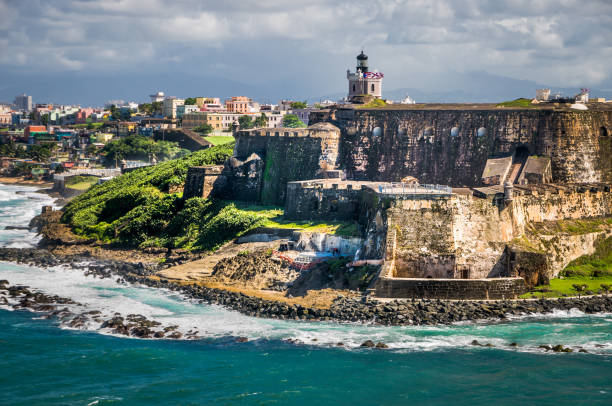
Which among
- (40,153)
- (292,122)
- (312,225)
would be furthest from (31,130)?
(312,225)

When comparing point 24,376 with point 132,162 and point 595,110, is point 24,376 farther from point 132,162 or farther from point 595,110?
point 132,162

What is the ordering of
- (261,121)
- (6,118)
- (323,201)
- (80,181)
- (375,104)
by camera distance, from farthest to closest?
(6,118)
(261,121)
(80,181)
(375,104)
(323,201)

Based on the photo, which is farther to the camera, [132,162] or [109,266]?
[132,162]

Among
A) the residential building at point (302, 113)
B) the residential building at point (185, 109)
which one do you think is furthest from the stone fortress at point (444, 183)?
the residential building at point (185, 109)

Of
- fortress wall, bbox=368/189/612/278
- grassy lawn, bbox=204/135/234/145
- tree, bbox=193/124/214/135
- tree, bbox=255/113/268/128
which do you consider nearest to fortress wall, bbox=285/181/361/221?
fortress wall, bbox=368/189/612/278

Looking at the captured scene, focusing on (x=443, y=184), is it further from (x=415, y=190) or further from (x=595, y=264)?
(x=595, y=264)

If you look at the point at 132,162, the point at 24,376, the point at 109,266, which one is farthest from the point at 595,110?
the point at 132,162
